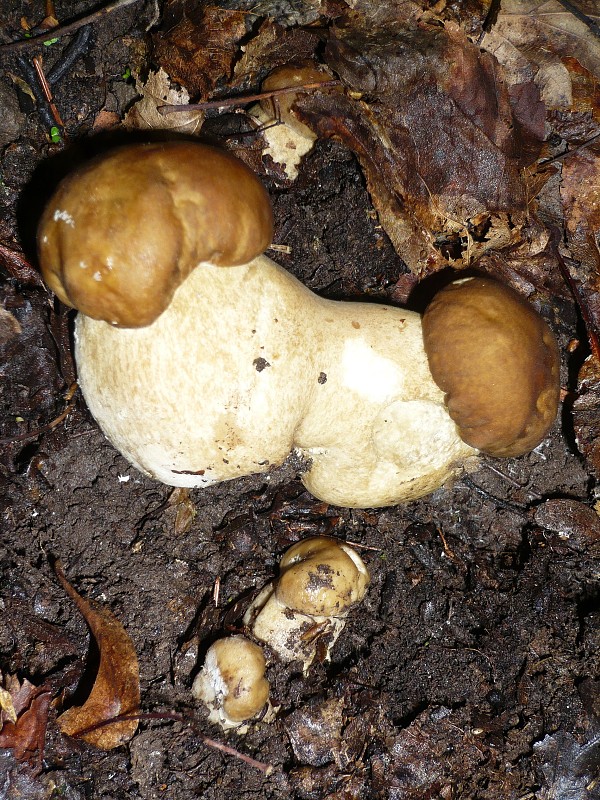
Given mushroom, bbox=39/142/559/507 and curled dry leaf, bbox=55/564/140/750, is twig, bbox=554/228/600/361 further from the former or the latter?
curled dry leaf, bbox=55/564/140/750

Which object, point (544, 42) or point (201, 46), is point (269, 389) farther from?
point (544, 42)

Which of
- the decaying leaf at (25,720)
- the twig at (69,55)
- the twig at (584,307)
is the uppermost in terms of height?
the twig at (69,55)

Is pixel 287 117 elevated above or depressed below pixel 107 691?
above

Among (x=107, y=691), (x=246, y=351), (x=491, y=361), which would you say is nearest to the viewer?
(x=246, y=351)

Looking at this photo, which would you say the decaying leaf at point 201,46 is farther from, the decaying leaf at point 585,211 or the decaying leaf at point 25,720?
the decaying leaf at point 25,720

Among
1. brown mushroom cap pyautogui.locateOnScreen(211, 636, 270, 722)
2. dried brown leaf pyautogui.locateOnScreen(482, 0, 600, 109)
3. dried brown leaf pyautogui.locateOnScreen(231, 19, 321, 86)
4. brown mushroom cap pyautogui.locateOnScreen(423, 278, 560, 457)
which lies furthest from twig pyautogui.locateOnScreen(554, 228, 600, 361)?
brown mushroom cap pyautogui.locateOnScreen(211, 636, 270, 722)

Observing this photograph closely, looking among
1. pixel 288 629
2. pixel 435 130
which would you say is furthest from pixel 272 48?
pixel 288 629

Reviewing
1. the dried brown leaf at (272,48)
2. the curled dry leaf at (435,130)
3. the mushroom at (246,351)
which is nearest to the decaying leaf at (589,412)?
the mushroom at (246,351)

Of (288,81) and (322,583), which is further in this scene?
(288,81)
